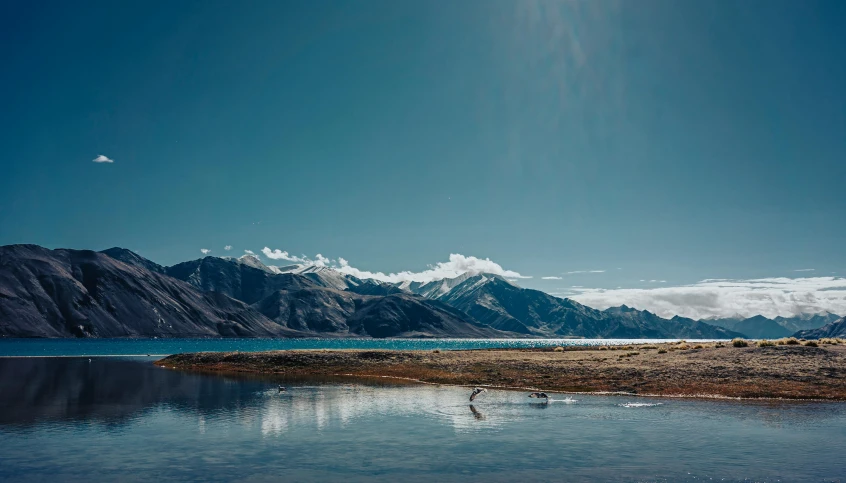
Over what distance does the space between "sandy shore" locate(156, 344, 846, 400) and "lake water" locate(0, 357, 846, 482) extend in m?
6.90

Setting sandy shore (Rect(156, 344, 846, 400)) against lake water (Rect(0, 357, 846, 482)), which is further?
sandy shore (Rect(156, 344, 846, 400))

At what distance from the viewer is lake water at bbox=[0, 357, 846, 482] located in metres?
27.0

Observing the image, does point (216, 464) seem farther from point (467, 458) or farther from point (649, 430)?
point (649, 430)

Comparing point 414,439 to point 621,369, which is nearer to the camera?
point 414,439

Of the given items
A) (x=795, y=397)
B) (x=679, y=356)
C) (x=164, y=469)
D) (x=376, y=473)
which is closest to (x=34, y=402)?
(x=164, y=469)

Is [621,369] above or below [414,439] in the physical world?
above

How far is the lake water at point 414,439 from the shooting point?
2702cm

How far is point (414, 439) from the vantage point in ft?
115

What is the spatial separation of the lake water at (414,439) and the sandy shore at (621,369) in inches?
272

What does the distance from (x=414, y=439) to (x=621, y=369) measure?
42807 mm

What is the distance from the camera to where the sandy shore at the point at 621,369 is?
5528 centimetres

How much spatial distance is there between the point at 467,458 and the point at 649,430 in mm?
14391

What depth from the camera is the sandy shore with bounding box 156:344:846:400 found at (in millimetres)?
55281

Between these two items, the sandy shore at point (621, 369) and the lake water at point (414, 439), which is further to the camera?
the sandy shore at point (621, 369)
